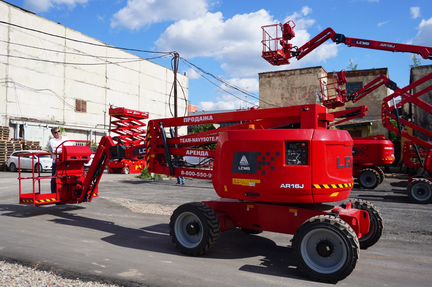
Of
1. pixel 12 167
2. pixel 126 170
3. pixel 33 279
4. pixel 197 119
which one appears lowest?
pixel 33 279

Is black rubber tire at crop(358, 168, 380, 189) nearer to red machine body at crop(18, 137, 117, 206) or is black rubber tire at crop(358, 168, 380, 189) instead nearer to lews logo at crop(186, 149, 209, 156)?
lews logo at crop(186, 149, 209, 156)

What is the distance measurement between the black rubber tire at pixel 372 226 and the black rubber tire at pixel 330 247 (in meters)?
1.65

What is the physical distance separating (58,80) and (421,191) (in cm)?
Result: 3153

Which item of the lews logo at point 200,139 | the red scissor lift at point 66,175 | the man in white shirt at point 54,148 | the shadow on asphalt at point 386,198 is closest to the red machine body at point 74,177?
the red scissor lift at point 66,175

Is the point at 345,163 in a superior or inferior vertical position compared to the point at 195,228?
superior

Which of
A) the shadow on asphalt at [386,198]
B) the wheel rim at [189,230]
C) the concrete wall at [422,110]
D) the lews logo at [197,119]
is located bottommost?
the shadow on asphalt at [386,198]

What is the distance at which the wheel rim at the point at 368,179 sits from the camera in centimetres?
1808

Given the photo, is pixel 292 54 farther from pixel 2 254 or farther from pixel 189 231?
pixel 2 254

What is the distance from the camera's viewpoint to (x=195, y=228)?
6797mm

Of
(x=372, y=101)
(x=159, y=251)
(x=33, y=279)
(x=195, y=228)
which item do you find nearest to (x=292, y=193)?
(x=195, y=228)

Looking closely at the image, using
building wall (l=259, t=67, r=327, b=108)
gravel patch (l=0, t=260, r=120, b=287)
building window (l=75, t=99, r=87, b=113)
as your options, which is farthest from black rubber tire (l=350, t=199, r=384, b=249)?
building window (l=75, t=99, r=87, b=113)

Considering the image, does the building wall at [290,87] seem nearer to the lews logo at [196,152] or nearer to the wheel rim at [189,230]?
A: the lews logo at [196,152]

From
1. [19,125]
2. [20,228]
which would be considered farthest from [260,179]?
[19,125]

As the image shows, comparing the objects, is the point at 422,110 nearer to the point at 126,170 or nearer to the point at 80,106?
the point at 126,170
